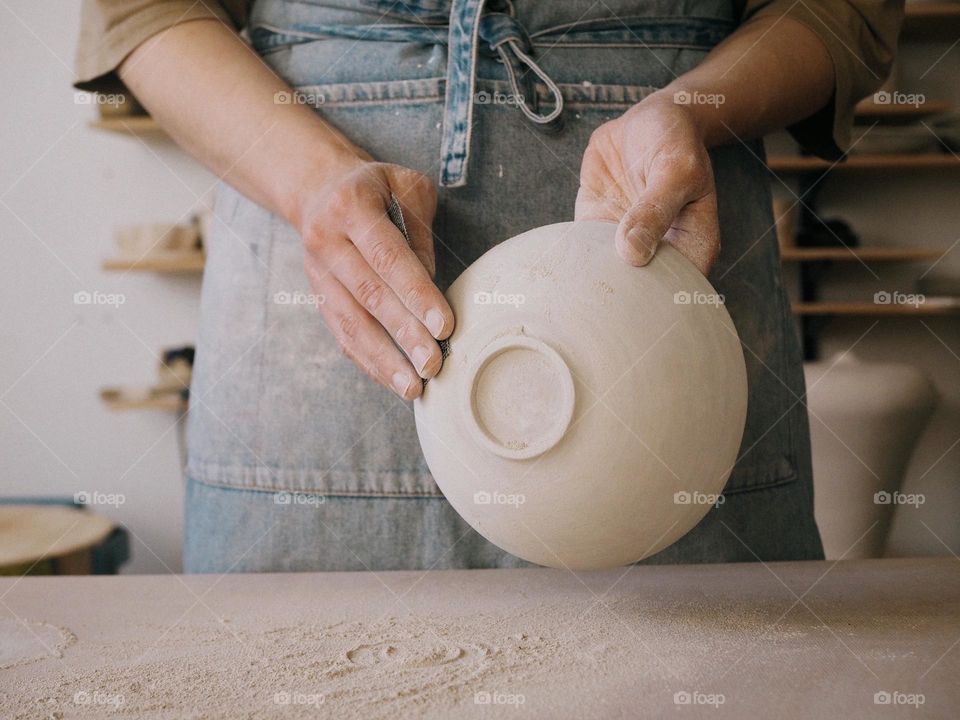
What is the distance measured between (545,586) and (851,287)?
8.33 feet

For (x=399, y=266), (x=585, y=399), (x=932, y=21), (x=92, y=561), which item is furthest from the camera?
(x=932, y=21)

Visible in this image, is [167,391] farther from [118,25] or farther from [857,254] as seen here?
[857,254]

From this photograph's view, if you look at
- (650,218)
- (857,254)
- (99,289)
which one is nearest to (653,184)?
(650,218)

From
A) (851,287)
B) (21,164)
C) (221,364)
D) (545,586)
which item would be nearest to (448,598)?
(545,586)

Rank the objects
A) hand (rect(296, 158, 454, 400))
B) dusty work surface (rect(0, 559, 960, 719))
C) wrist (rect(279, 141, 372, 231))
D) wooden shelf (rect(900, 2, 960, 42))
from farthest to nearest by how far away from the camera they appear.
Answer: wooden shelf (rect(900, 2, 960, 42)), wrist (rect(279, 141, 372, 231)), hand (rect(296, 158, 454, 400)), dusty work surface (rect(0, 559, 960, 719))

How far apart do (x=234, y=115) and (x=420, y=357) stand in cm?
40

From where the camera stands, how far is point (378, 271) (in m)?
0.81

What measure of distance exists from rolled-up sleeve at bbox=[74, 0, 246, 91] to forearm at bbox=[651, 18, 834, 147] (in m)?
0.55

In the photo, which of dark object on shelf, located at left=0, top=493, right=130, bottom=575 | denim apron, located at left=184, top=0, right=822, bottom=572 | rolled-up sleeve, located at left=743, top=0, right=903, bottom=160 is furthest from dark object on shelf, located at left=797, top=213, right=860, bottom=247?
dark object on shelf, located at left=0, top=493, right=130, bottom=575

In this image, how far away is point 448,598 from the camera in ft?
2.90

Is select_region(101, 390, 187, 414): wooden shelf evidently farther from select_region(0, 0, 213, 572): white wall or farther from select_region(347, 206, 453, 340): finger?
select_region(347, 206, 453, 340): finger

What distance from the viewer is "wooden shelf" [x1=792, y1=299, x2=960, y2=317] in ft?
9.32

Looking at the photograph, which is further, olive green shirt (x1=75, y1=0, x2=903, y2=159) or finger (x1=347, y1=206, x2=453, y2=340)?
olive green shirt (x1=75, y1=0, x2=903, y2=159)

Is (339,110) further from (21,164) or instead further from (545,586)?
(21,164)
